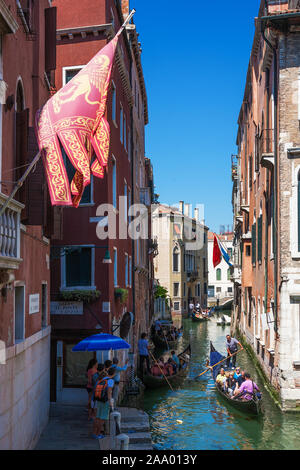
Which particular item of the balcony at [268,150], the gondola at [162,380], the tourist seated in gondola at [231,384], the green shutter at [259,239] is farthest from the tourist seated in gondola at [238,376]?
the balcony at [268,150]

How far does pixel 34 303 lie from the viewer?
977 cm

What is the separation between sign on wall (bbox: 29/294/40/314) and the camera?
9.45 metres

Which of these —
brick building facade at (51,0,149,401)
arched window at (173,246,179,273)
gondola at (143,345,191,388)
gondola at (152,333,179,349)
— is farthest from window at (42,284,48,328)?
arched window at (173,246,179,273)

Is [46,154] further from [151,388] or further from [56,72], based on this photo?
[151,388]

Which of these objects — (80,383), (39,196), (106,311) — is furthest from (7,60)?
(80,383)

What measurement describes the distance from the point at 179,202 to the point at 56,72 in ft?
158

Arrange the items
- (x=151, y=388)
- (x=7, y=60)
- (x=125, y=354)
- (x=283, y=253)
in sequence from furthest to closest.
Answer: (x=151, y=388), (x=125, y=354), (x=283, y=253), (x=7, y=60)

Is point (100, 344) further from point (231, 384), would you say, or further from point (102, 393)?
point (231, 384)

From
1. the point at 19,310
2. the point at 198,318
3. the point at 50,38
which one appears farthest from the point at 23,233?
the point at 198,318

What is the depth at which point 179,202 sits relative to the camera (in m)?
61.9

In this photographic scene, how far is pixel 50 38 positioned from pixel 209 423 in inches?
403

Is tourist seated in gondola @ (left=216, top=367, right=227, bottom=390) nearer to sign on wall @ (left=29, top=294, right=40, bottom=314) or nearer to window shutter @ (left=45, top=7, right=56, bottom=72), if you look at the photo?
sign on wall @ (left=29, top=294, right=40, bottom=314)

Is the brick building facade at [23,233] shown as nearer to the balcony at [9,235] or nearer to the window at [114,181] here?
the balcony at [9,235]

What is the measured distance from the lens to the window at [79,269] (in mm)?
13805
